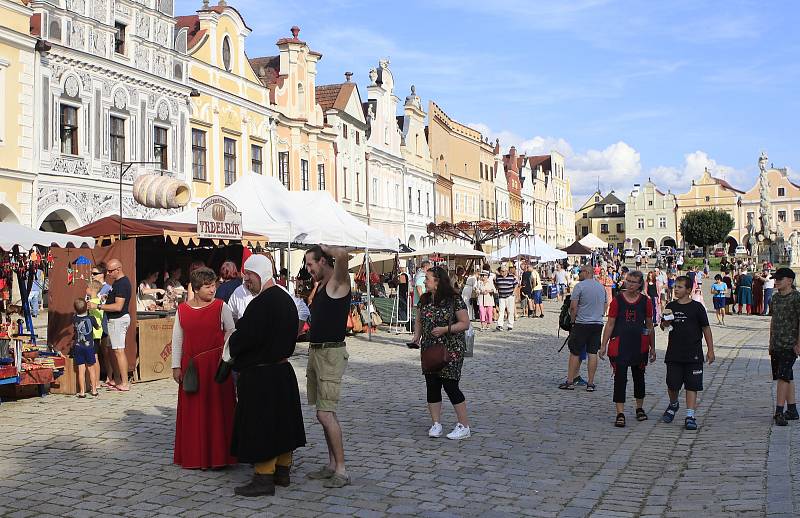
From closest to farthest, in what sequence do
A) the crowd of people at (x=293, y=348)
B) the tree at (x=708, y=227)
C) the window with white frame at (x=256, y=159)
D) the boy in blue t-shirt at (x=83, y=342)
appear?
the crowd of people at (x=293, y=348)
the boy in blue t-shirt at (x=83, y=342)
the window with white frame at (x=256, y=159)
the tree at (x=708, y=227)

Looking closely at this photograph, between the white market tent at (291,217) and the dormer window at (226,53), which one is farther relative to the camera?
the dormer window at (226,53)

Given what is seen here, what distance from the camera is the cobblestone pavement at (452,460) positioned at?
20.0 feet

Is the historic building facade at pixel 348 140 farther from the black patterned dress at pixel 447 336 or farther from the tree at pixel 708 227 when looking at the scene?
the tree at pixel 708 227

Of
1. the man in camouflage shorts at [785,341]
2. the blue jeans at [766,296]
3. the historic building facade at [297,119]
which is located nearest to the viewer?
the man in camouflage shorts at [785,341]

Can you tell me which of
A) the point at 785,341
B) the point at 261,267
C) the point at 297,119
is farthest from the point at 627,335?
the point at 297,119

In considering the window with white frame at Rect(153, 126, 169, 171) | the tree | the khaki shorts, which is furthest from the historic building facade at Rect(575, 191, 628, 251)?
the khaki shorts

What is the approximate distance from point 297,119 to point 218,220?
22.5 m

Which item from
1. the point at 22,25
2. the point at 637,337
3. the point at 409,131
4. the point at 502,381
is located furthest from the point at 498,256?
the point at 637,337

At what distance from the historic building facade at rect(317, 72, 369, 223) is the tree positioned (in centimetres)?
6891

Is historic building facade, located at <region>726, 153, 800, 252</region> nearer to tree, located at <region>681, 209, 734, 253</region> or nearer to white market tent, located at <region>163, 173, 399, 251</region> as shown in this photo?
tree, located at <region>681, 209, 734, 253</region>

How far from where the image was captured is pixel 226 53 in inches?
1249

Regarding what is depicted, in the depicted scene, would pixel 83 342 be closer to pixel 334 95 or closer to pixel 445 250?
pixel 445 250

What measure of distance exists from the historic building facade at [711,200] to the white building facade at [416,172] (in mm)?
64335

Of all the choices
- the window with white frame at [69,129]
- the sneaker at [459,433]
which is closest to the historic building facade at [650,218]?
the window with white frame at [69,129]
